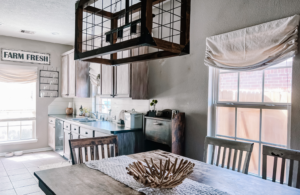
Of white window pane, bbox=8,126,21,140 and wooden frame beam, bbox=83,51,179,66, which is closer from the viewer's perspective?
wooden frame beam, bbox=83,51,179,66

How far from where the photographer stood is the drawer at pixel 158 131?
2.93 meters

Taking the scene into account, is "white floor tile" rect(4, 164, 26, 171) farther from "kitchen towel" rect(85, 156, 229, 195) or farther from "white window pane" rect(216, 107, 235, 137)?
"white window pane" rect(216, 107, 235, 137)

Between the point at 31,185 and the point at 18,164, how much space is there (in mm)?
1282

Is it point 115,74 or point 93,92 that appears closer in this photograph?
point 115,74

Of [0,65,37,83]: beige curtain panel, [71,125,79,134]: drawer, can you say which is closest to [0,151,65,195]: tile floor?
[71,125,79,134]: drawer

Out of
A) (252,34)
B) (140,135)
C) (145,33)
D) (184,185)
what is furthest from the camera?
(140,135)

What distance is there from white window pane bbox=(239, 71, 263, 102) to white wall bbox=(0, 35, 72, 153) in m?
4.86

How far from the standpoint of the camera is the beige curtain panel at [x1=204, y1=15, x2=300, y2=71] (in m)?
2.04

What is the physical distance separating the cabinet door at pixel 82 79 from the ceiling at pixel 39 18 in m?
0.71

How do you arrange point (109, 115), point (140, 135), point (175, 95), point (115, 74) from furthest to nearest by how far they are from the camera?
1. point (109, 115)
2. point (115, 74)
3. point (140, 135)
4. point (175, 95)

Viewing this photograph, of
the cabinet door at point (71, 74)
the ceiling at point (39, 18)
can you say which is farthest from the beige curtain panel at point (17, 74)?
the cabinet door at point (71, 74)

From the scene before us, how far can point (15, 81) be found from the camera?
210 inches

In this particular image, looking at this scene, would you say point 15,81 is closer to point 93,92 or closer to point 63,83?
point 63,83

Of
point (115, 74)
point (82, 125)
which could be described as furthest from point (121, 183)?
point (82, 125)
